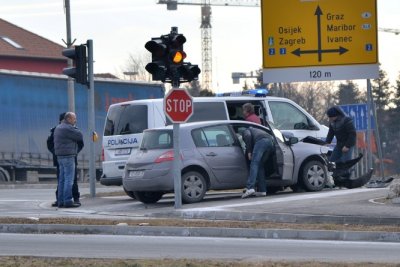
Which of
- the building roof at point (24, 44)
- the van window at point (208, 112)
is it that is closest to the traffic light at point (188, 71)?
the van window at point (208, 112)

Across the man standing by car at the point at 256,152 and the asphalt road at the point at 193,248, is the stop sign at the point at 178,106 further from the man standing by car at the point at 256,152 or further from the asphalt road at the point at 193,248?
the asphalt road at the point at 193,248

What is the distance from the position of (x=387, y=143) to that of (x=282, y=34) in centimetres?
5325

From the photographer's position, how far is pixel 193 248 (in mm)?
13625

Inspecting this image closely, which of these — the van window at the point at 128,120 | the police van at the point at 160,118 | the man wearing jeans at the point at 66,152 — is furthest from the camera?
the van window at the point at 128,120

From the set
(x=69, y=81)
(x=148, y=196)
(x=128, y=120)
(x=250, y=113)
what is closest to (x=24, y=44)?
(x=69, y=81)

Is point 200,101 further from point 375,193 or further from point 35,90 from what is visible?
point 35,90

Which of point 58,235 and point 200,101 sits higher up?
point 200,101

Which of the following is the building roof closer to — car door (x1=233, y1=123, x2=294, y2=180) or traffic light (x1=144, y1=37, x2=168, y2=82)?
car door (x1=233, y1=123, x2=294, y2=180)

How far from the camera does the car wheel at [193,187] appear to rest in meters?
19.0

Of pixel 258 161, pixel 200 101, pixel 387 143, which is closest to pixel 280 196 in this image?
pixel 258 161

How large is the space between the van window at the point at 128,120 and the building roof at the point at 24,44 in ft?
145

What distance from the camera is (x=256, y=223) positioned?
51.9ft

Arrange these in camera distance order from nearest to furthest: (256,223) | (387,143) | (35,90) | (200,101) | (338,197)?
(256,223) < (338,197) < (200,101) < (35,90) < (387,143)

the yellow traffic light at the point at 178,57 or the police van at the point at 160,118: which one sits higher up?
the yellow traffic light at the point at 178,57
